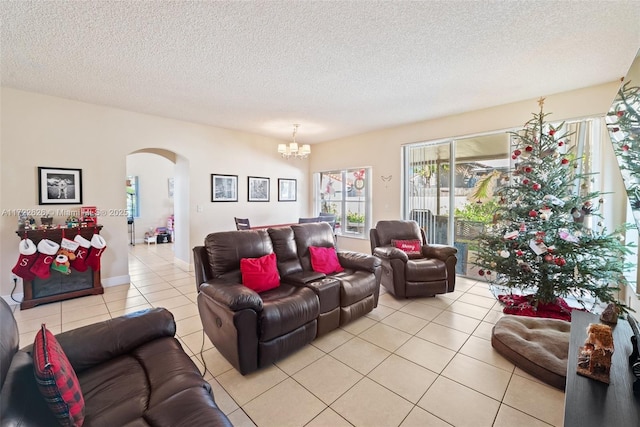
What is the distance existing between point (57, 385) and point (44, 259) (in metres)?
3.41

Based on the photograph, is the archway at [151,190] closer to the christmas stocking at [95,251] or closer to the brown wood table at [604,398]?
the christmas stocking at [95,251]

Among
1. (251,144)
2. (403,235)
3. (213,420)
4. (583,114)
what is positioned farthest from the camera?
(251,144)

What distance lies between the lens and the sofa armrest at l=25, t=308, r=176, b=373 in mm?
1437

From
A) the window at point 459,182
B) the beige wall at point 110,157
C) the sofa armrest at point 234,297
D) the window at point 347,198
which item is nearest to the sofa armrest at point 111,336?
the sofa armrest at point 234,297

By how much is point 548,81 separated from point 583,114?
28.2 inches

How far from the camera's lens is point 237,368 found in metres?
2.07

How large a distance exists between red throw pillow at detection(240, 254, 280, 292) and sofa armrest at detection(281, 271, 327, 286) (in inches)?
6.4

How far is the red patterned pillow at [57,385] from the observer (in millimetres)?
947

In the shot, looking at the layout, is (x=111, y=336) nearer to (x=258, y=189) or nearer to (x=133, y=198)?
(x=258, y=189)

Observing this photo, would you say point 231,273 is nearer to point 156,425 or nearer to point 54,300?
point 156,425

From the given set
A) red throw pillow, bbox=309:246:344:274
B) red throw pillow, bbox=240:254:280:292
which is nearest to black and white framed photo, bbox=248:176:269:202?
red throw pillow, bbox=309:246:344:274

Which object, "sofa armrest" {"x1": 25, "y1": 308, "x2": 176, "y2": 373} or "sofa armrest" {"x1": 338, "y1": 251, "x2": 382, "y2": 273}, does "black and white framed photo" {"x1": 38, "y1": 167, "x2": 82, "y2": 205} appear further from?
"sofa armrest" {"x1": 338, "y1": 251, "x2": 382, "y2": 273}

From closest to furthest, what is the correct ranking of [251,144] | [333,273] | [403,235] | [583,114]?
1. [333,273]
2. [583,114]
3. [403,235]
4. [251,144]

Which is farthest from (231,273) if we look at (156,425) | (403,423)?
(403,423)
